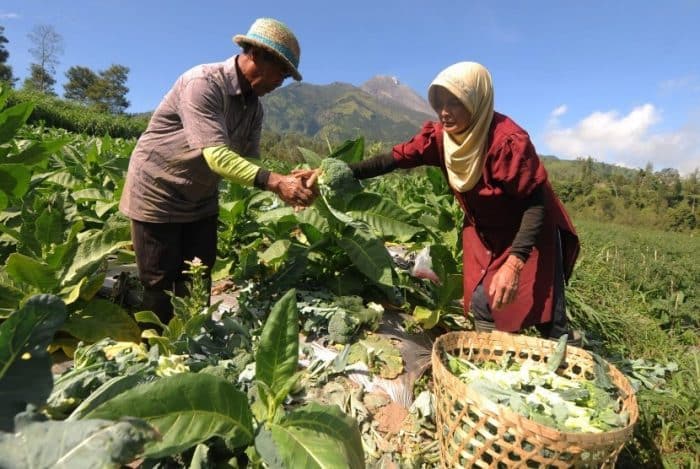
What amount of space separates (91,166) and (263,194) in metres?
1.79

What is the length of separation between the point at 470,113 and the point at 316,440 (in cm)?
147

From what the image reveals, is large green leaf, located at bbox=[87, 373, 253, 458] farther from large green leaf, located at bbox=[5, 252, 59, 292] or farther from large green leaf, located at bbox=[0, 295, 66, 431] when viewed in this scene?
large green leaf, located at bbox=[5, 252, 59, 292]

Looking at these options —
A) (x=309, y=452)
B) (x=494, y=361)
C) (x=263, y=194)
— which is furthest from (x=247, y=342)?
(x=263, y=194)

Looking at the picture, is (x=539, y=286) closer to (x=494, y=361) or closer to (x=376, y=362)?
(x=494, y=361)

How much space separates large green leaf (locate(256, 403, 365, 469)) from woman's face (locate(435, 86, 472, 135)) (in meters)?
1.33

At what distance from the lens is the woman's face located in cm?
203

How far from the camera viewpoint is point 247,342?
6.18 feet

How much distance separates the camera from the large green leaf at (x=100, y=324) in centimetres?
195

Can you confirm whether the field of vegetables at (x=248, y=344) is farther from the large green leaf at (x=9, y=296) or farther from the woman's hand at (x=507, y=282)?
the woman's hand at (x=507, y=282)

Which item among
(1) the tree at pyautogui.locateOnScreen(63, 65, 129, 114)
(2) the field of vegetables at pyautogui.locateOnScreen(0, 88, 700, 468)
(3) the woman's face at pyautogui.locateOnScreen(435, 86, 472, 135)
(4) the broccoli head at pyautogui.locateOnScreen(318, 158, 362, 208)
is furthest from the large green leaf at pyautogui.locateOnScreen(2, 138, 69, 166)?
(1) the tree at pyautogui.locateOnScreen(63, 65, 129, 114)

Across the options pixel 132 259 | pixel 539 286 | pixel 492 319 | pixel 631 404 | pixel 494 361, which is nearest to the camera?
pixel 631 404

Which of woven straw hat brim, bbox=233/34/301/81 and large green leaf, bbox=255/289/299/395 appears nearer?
large green leaf, bbox=255/289/299/395

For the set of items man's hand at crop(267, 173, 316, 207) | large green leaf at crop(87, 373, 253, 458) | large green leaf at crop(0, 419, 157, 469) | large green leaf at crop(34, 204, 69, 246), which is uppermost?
man's hand at crop(267, 173, 316, 207)

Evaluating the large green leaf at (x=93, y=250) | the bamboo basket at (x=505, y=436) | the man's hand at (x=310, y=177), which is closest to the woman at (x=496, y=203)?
the man's hand at (x=310, y=177)
